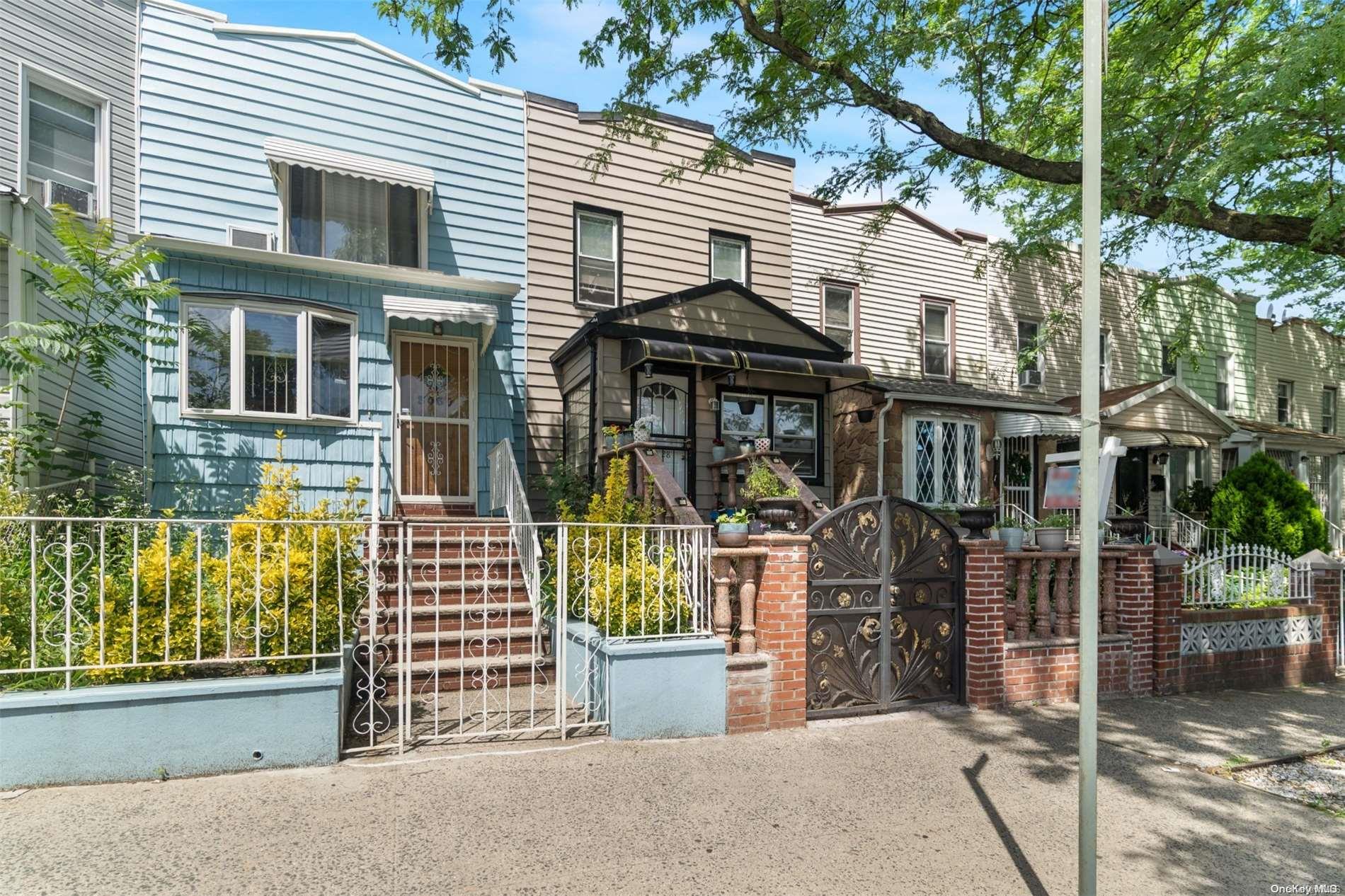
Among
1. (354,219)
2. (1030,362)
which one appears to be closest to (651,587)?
(354,219)

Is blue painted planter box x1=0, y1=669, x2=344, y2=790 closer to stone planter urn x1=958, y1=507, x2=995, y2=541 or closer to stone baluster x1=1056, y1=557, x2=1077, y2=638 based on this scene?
stone planter urn x1=958, y1=507, x2=995, y2=541

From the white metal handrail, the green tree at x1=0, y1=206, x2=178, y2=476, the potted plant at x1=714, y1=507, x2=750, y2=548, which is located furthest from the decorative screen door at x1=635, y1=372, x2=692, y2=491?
the green tree at x1=0, y1=206, x2=178, y2=476

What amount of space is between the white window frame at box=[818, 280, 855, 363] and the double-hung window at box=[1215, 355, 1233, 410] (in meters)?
12.0

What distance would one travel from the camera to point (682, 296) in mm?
10492

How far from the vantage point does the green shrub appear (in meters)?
15.0

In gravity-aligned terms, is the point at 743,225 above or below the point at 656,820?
above

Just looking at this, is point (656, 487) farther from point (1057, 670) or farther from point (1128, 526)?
point (1128, 526)

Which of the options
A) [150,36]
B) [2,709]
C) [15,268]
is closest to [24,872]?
[2,709]

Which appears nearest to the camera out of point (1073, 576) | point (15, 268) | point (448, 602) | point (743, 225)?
point (15, 268)

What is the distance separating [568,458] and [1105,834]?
7.94 m

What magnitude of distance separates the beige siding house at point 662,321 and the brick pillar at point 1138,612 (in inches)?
164

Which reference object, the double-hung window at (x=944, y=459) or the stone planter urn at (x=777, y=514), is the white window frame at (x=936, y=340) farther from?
the stone planter urn at (x=777, y=514)

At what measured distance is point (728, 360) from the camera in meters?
9.57

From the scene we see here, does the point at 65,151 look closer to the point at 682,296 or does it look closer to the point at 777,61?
the point at 682,296
